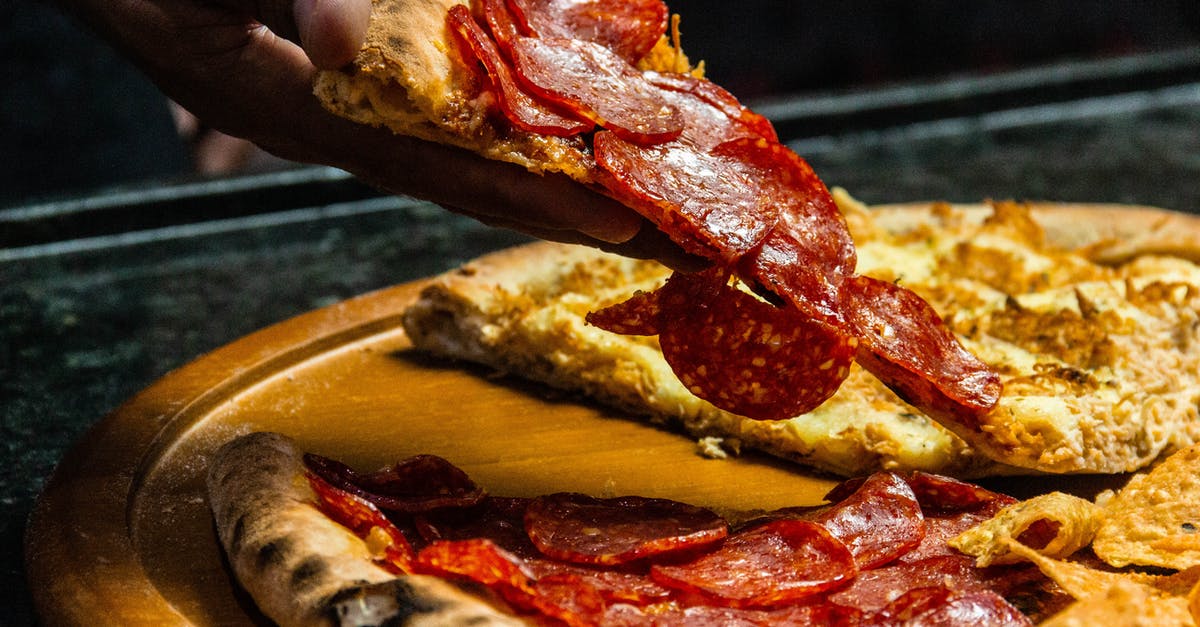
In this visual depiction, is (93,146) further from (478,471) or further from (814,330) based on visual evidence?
(814,330)

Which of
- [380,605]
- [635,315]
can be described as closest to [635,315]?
[635,315]

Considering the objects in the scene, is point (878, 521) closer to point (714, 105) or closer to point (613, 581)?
point (613, 581)

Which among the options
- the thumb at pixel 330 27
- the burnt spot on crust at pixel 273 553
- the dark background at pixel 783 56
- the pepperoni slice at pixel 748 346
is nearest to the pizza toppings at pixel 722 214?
the pepperoni slice at pixel 748 346

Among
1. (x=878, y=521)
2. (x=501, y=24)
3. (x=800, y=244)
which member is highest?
(x=501, y=24)

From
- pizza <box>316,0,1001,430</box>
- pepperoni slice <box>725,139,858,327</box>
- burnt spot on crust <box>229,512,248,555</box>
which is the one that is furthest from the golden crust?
burnt spot on crust <box>229,512,248,555</box>

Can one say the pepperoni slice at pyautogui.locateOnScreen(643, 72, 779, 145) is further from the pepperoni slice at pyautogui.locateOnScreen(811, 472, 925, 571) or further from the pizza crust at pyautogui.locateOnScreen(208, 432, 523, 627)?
the pizza crust at pyautogui.locateOnScreen(208, 432, 523, 627)

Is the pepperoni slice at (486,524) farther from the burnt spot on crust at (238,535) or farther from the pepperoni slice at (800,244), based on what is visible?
the pepperoni slice at (800,244)
